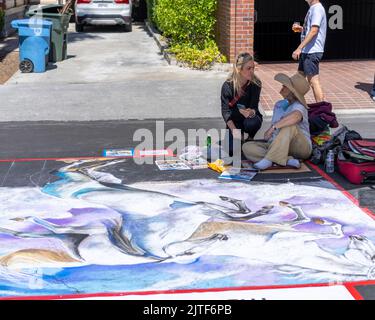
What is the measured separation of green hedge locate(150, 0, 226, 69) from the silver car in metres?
6.74

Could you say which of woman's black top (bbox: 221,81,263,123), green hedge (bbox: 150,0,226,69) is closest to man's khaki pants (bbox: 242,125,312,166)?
woman's black top (bbox: 221,81,263,123)

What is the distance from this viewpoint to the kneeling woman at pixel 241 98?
7.41m

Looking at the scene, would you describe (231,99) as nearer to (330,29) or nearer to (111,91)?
(111,91)

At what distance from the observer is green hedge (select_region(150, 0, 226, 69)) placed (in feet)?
45.9

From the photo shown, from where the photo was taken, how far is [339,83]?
12000 millimetres

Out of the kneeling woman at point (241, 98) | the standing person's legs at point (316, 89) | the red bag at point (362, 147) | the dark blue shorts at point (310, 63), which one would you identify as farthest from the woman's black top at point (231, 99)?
the dark blue shorts at point (310, 63)

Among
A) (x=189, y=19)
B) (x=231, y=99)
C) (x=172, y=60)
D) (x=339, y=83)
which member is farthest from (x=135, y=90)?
(x=231, y=99)

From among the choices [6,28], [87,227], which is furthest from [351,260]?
[6,28]

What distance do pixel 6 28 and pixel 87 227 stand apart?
17610 mm

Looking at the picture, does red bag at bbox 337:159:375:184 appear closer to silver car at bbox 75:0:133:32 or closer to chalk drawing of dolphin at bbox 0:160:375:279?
chalk drawing of dolphin at bbox 0:160:375:279

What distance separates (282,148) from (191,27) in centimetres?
802

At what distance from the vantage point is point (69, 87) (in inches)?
481

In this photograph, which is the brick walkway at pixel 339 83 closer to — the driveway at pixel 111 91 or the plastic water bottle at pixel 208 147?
the driveway at pixel 111 91
